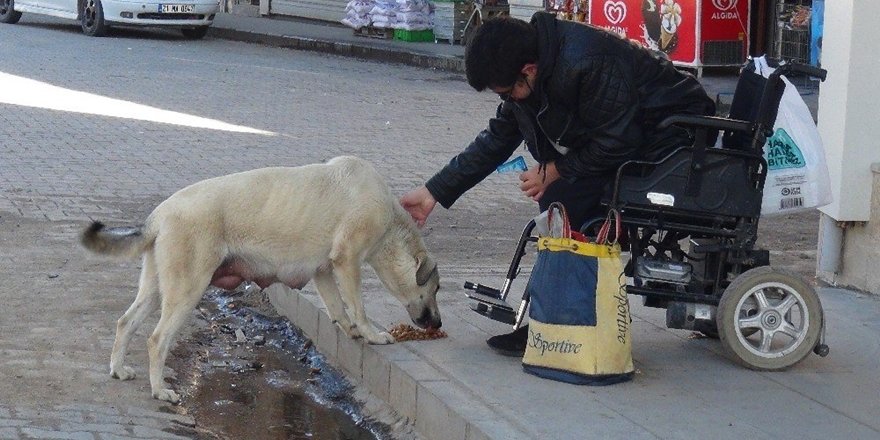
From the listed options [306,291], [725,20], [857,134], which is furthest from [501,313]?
[725,20]

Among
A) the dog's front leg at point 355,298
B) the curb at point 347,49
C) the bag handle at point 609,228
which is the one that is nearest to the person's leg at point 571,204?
the bag handle at point 609,228

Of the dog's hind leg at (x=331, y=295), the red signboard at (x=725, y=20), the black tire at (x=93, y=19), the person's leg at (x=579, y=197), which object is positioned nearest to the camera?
the person's leg at (x=579, y=197)

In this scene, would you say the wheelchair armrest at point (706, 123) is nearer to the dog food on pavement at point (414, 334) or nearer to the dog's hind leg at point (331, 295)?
the dog food on pavement at point (414, 334)

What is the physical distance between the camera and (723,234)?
5395mm

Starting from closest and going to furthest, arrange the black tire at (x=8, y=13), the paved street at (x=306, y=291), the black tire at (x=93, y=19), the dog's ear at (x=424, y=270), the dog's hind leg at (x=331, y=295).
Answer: the paved street at (x=306, y=291), the dog's ear at (x=424, y=270), the dog's hind leg at (x=331, y=295), the black tire at (x=93, y=19), the black tire at (x=8, y=13)

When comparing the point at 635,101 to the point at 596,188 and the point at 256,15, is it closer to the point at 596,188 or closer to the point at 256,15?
the point at 596,188

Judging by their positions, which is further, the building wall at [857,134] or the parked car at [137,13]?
the parked car at [137,13]

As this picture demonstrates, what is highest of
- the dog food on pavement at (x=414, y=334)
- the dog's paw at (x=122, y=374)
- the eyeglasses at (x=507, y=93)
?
the eyeglasses at (x=507, y=93)

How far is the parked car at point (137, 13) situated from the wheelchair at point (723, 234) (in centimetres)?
1892

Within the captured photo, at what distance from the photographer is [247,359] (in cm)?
640

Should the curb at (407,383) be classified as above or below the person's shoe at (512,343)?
below

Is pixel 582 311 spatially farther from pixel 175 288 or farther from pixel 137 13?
pixel 137 13

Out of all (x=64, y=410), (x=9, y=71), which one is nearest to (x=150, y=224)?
(x=64, y=410)

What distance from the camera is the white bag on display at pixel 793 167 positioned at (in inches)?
219
